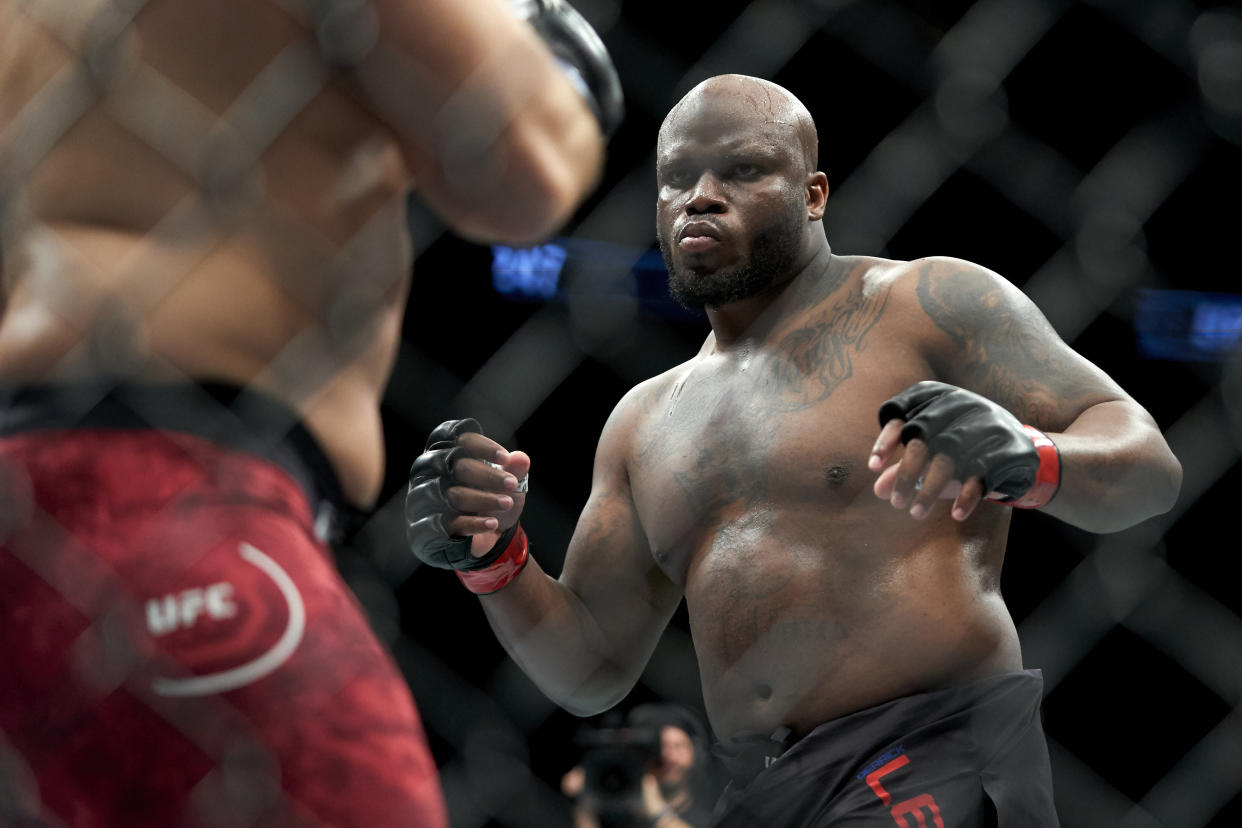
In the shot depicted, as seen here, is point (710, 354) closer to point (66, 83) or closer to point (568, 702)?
point (568, 702)

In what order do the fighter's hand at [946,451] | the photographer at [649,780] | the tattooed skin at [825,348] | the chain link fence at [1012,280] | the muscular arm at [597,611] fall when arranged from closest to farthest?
1. the fighter's hand at [946,451]
2. the tattooed skin at [825,348]
3. the muscular arm at [597,611]
4. the photographer at [649,780]
5. the chain link fence at [1012,280]

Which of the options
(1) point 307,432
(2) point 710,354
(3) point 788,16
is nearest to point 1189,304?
(3) point 788,16

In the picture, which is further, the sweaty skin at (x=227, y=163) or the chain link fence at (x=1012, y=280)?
the chain link fence at (x=1012, y=280)

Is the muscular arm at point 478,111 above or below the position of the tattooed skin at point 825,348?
above

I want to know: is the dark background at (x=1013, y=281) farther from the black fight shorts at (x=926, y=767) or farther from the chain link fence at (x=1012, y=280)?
the black fight shorts at (x=926, y=767)

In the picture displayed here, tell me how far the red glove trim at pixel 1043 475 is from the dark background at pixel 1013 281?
181 cm

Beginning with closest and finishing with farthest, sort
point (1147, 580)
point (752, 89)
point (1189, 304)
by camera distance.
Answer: point (752, 89) < point (1147, 580) < point (1189, 304)

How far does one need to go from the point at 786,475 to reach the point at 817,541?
10 centimetres

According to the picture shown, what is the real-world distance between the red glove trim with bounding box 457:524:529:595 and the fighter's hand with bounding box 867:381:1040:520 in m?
0.63

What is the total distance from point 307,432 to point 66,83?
1.06ft

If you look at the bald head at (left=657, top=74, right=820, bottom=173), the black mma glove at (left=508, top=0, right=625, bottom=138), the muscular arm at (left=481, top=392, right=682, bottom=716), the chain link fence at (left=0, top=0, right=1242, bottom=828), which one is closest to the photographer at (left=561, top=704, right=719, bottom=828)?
the chain link fence at (left=0, top=0, right=1242, bottom=828)

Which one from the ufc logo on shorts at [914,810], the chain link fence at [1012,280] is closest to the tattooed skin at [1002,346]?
the ufc logo on shorts at [914,810]

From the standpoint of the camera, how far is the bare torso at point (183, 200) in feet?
2.88

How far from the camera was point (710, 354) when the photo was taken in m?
1.81
